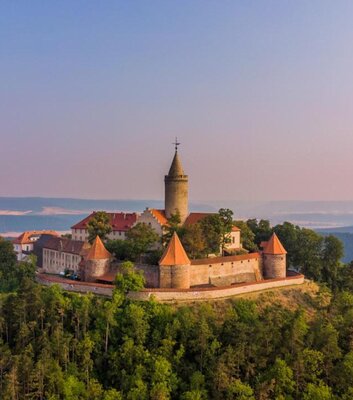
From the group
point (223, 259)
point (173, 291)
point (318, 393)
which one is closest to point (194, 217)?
point (223, 259)

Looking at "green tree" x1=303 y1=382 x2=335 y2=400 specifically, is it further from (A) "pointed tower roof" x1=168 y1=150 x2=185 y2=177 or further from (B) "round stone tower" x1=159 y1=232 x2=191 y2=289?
(A) "pointed tower roof" x1=168 y1=150 x2=185 y2=177

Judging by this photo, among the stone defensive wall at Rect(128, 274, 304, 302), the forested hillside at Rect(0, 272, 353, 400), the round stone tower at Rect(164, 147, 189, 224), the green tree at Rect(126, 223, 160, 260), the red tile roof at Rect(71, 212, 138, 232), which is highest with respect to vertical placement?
the round stone tower at Rect(164, 147, 189, 224)

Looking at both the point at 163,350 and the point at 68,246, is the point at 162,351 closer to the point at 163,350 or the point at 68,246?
the point at 163,350

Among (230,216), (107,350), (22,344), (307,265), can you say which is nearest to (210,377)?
(107,350)

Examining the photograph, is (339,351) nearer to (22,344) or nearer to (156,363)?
(156,363)

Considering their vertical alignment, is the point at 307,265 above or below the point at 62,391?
above

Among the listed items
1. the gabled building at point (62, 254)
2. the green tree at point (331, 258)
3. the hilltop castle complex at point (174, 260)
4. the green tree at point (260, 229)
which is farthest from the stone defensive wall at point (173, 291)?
the green tree at point (260, 229)

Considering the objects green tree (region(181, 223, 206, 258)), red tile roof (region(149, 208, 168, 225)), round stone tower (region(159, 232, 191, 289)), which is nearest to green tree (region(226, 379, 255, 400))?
round stone tower (region(159, 232, 191, 289))
